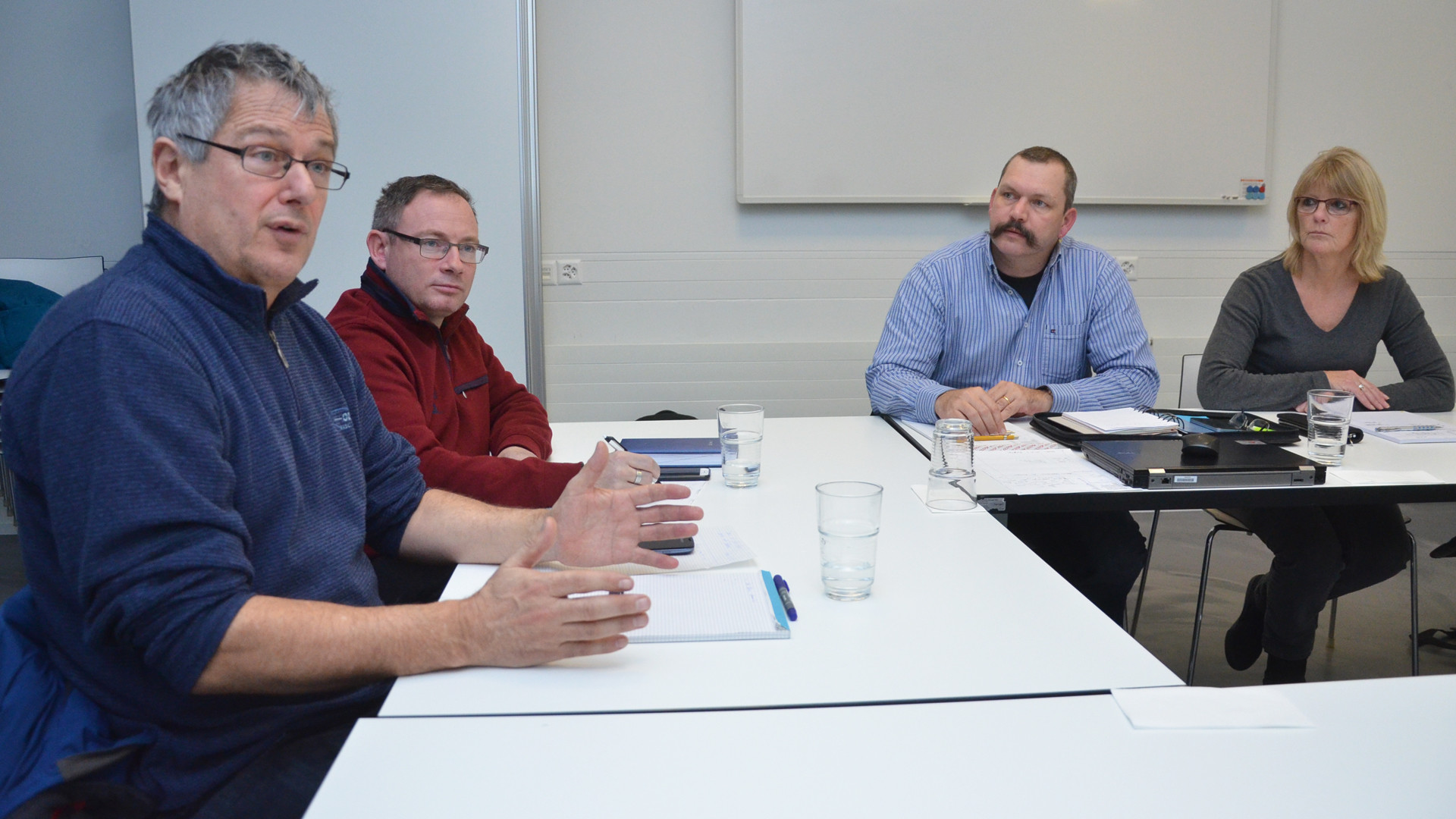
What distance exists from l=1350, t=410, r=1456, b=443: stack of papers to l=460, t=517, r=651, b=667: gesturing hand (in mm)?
2013

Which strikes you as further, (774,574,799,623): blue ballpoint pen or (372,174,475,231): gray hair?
(372,174,475,231): gray hair

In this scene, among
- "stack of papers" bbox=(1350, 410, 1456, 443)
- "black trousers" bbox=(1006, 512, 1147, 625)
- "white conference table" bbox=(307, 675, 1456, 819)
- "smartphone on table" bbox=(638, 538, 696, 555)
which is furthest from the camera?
"black trousers" bbox=(1006, 512, 1147, 625)

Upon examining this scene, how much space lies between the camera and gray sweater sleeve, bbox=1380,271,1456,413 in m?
2.61

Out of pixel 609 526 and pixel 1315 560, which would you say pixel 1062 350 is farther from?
pixel 609 526

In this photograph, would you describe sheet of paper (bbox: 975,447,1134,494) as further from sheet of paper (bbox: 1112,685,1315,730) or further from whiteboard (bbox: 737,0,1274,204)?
whiteboard (bbox: 737,0,1274,204)

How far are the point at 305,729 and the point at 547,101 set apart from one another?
128 inches

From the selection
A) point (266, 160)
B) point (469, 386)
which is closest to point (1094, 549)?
point (469, 386)

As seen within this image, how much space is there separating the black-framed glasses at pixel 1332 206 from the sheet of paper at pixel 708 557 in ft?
7.36

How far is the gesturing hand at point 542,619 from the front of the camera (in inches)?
40.5

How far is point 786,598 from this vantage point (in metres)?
1.21

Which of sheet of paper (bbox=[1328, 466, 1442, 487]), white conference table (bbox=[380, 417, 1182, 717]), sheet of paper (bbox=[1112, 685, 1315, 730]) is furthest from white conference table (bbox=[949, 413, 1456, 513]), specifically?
sheet of paper (bbox=[1112, 685, 1315, 730])

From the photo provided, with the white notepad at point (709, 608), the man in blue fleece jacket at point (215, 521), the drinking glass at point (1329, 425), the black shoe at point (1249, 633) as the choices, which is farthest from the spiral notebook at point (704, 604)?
the black shoe at point (1249, 633)

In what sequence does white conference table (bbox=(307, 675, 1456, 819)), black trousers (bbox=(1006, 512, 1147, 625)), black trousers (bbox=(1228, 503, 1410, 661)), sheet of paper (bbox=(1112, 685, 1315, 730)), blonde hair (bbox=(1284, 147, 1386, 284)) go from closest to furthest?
white conference table (bbox=(307, 675, 1456, 819)) < sheet of paper (bbox=(1112, 685, 1315, 730)) < black trousers (bbox=(1006, 512, 1147, 625)) < black trousers (bbox=(1228, 503, 1410, 661)) < blonde hair (bbox=(1284, 147, 1386, 284))

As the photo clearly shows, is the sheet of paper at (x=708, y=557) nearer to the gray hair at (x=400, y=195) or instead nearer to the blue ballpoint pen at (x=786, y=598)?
the blue ballpoint pen at (x=786, y=598)
